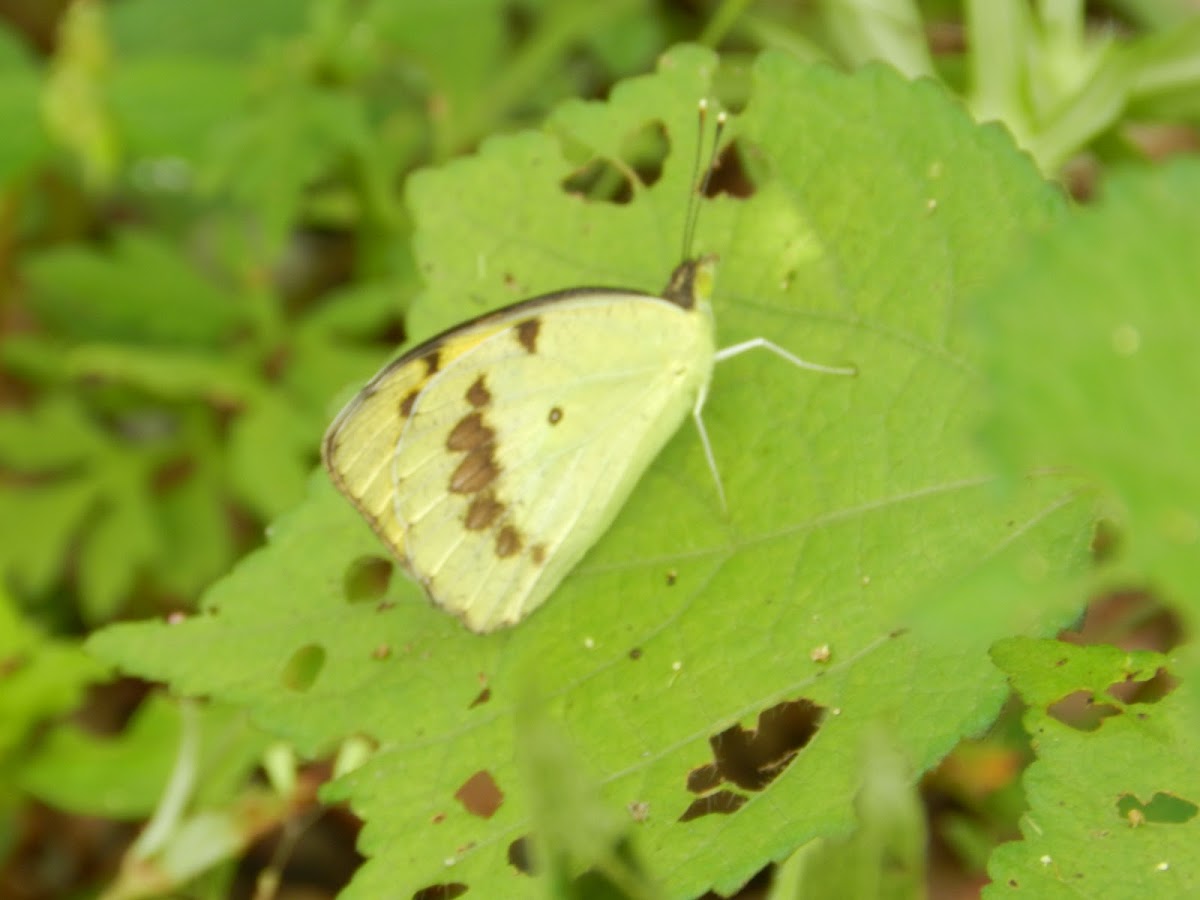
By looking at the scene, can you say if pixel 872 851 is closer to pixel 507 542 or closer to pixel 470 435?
pixel 507 542

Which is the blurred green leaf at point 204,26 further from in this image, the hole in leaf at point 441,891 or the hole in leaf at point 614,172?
the hole in leaf at point 441,891

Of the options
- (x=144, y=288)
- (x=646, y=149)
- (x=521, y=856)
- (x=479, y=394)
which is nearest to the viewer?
(x=521, y=856)

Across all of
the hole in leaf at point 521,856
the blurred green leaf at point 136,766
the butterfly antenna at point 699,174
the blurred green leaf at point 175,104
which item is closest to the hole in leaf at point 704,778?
the hole in leaf at point 521,856

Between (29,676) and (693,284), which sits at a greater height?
(693,284)

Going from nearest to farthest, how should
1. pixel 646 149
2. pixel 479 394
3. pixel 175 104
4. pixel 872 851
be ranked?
1. pixel 872 851
2. pixel 479 394
3. pixel 646 149
4. pixel 175 104

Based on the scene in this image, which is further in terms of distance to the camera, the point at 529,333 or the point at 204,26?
the point at 204,26

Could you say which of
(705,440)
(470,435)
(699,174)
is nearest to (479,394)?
(470,435)

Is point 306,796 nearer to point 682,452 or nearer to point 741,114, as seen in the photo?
point 682,452

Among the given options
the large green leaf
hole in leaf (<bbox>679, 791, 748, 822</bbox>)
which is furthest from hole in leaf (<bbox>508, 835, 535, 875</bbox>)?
hole in leaf (<bbox>679, 791, 748, 822</bbox>)
